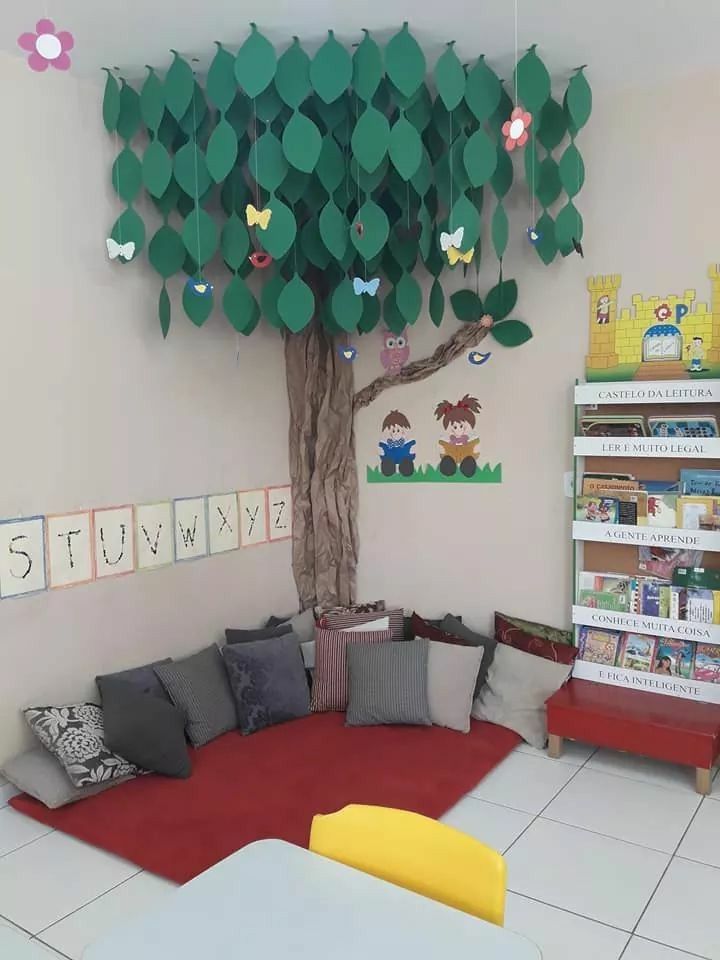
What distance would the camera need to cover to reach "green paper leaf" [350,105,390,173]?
9.40 feet

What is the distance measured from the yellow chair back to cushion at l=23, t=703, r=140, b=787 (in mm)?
1564

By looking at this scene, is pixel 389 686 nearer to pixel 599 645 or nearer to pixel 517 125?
pixel 599 645

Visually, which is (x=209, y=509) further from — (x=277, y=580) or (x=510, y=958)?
(x=510, y=958)

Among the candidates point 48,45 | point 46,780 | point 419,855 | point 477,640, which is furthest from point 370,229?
point 46,780

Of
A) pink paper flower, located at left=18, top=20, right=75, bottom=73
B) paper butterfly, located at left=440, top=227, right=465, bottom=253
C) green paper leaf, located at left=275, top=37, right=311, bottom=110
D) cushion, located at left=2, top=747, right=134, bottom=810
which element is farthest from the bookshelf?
pink paper flower, located at left=18, top=20, right=75, bottom=73

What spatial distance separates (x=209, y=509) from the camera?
3846 mm

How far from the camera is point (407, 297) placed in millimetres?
3576

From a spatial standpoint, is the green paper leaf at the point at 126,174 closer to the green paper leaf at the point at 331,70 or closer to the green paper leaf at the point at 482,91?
the green paper leaf at the point at 331,70

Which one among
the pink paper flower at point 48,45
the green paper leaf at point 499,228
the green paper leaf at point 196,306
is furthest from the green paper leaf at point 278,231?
the pink paper flower at point 48,45

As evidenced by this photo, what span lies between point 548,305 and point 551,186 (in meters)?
0.54

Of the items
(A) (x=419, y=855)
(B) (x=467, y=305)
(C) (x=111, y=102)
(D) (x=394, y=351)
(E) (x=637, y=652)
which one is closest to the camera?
(A) (x=419, y=855)

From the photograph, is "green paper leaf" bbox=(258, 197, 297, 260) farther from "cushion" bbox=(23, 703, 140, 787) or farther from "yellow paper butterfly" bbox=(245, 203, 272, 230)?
"cushion" bbox=(23, 703, 140, 787)

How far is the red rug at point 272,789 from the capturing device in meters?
2.64

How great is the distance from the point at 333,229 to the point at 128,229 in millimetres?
875
